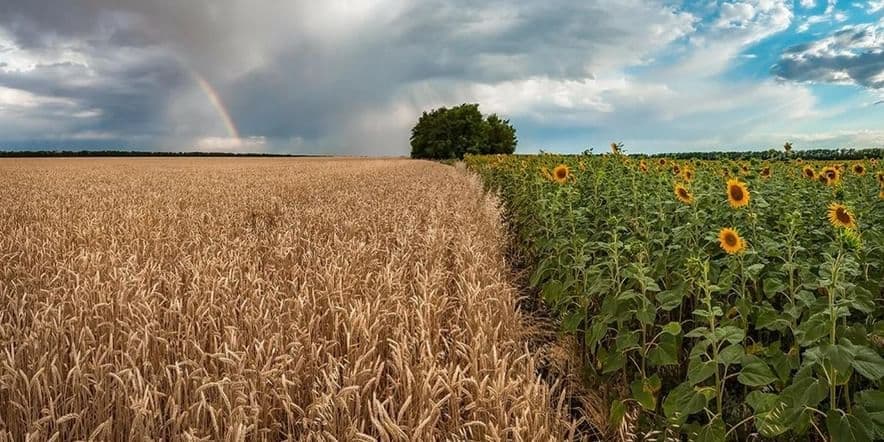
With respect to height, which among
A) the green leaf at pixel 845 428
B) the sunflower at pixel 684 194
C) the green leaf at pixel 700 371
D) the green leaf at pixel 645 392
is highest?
the sunflower at pixel 684 194

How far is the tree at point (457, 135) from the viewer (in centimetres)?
8306

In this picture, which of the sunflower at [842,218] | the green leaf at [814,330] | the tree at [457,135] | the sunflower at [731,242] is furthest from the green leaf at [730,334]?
the tree at [457,135]

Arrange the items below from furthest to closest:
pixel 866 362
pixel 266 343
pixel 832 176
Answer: pixel 832 176 < pixel 266 343 < pixel 866 362

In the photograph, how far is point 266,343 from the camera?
351cm

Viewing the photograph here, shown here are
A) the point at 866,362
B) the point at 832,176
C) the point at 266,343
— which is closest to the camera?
the point at 866,362

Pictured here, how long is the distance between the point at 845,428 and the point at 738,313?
158cm

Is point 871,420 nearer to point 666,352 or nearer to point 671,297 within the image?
point 666,352

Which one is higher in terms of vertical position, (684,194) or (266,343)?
(684,194)

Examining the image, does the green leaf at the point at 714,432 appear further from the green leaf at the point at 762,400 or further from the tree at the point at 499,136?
the tree at the point at 499,136

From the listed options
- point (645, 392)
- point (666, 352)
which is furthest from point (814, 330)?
point (645, 392)

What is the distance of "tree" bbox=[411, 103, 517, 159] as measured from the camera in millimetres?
83062

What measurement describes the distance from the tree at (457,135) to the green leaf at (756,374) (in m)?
76.2

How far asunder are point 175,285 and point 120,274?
1.50ft

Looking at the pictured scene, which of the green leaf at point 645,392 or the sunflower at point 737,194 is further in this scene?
the sunflower at point 737,194
